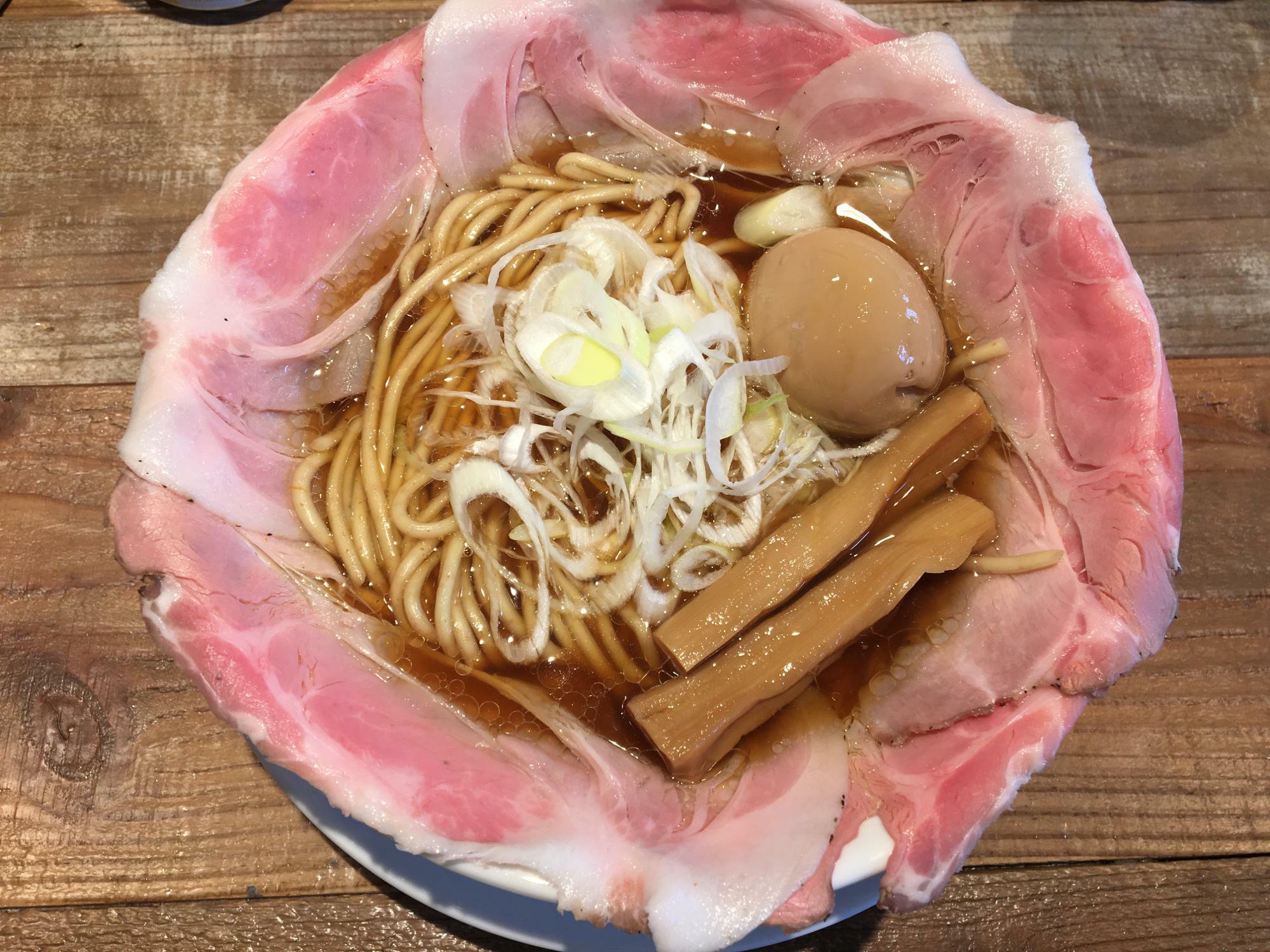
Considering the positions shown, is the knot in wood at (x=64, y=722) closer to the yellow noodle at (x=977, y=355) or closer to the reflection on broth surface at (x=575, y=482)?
the reflection on broth surface at (x=575, y=482)

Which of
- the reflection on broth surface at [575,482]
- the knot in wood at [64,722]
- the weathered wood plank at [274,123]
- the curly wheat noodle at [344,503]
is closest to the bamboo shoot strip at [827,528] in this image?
the reflection on broth surface at [575,482]

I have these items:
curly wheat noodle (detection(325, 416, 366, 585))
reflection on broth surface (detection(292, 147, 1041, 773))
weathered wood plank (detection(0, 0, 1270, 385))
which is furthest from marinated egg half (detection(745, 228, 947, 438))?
weathered wood plank (detection(0, 0, 1270, 385))

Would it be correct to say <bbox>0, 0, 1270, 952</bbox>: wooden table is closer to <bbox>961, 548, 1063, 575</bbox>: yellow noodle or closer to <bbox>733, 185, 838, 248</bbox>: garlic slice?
<bbox>961, 548, 1063, 575</bbox>: yellow noodle

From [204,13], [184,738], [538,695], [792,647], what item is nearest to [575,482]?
[538,695]

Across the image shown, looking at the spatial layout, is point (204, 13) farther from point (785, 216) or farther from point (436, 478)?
point (785, 216)

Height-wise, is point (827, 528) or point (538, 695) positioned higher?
point (827, 528)

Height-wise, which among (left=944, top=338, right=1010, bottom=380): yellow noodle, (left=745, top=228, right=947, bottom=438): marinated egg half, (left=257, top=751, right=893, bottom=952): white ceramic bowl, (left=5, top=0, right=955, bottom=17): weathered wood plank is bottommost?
(left=257, top=751, right=893, bottom=952): white ceramic bowl
